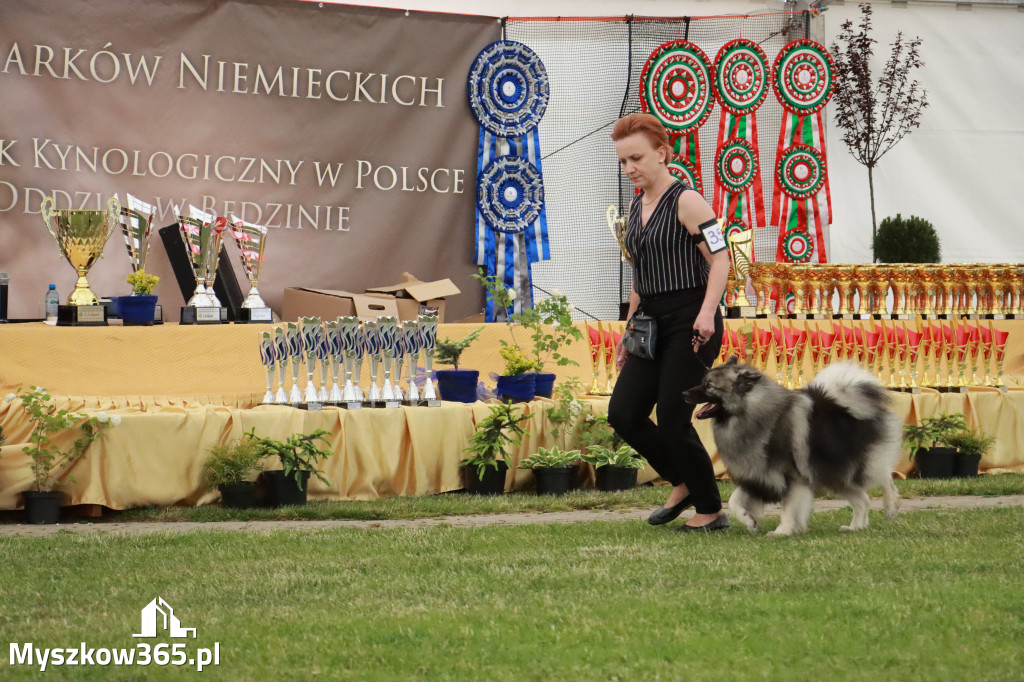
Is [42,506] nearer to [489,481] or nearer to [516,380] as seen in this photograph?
[489,481]

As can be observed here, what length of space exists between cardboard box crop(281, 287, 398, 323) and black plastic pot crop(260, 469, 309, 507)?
160 cm

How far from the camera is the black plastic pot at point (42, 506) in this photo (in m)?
5.50

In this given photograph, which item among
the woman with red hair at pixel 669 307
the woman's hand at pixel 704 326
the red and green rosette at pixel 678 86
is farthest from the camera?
the red and green rosette at pixel 678 86

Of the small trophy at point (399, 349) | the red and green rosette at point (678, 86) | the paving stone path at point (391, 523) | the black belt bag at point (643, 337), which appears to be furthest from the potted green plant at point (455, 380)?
the red and green rosette at point (678, 86)

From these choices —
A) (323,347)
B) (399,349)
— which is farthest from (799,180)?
(323,347)

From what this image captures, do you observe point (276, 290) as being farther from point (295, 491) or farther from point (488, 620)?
point (488, 620)

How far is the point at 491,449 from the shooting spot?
20.3 feet

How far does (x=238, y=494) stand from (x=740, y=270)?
3826 millimetres

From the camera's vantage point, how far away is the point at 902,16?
33.1 feet

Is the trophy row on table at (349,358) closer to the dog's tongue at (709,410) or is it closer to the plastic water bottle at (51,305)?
the plastic water bottle at (51,305)

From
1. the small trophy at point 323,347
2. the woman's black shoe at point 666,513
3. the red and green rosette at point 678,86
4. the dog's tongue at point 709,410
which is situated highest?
the red and green rosette at point 678,86

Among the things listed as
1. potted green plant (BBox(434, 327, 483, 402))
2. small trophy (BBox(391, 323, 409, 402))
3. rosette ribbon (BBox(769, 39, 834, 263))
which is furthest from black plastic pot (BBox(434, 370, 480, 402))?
rosette ribbon (BBox(769, 39, 834, 263))

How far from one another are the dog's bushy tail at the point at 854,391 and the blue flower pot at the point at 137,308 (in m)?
3.75

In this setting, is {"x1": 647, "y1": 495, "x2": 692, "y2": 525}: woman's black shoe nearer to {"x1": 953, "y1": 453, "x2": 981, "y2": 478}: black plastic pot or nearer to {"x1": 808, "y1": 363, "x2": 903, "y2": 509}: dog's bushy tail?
{"x1": 808, "y1": 363, "x2": 903, "y2": 509}: dog's bushy tail
